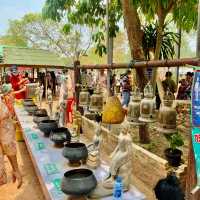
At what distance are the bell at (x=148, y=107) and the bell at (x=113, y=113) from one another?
49 centimetres

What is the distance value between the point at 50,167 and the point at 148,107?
1229mm

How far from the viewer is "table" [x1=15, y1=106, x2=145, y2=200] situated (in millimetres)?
2254

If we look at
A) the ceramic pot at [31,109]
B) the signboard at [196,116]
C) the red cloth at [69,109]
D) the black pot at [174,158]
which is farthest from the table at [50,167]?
the ceramic pot at [31,109]

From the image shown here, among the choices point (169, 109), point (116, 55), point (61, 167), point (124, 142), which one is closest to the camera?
point (169, 109)

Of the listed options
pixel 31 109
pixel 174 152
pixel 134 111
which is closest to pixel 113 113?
pixel 134 111

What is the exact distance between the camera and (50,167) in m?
2.86

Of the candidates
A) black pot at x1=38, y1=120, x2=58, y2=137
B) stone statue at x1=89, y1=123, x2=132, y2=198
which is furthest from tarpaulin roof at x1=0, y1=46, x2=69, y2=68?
stone statue at x1=89, y1=123, x2=132, y2=198

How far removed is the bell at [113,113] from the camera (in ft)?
8.82

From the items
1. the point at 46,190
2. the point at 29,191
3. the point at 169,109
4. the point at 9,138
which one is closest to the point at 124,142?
the point at 169,109

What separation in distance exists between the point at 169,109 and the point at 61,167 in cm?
135

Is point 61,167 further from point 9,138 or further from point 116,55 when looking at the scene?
point 116,55

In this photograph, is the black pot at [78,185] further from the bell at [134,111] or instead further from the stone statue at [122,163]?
the bell at [134,111]

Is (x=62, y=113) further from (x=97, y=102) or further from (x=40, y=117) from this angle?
(x=97, y=102)

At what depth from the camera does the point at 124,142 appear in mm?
2295
